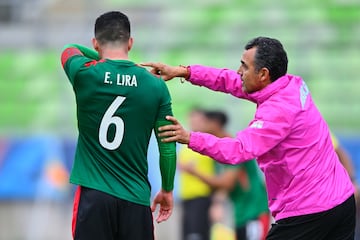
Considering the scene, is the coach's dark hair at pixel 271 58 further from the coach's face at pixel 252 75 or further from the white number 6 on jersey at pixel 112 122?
the white number 6 on jersey at pixel 112 122

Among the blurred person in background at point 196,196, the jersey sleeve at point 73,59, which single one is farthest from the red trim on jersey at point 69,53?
the blurred person in background at point 196,196

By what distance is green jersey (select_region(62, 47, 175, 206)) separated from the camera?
583 cm

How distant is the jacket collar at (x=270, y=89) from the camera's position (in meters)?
5.93

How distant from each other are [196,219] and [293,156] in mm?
5853

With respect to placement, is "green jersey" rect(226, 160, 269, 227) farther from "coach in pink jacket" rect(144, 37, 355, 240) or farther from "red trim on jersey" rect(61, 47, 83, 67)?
"red trim on jersey" rect(61, 47, 83, 67)

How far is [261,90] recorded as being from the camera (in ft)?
19.6

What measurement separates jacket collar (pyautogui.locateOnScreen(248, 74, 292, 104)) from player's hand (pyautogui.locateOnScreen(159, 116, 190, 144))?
0.58 m

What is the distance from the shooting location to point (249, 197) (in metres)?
10.2

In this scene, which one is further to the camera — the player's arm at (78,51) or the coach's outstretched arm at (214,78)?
the coach's outstretched arm at (214,78)

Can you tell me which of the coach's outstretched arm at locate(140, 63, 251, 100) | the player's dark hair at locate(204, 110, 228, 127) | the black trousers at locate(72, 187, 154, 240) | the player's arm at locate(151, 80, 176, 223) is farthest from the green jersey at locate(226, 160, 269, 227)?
the black trousers at locate(72, 187, 154, 240)

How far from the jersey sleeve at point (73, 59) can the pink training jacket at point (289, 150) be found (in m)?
0.87

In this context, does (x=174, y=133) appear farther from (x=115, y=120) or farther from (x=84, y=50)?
(x=84, y=50)

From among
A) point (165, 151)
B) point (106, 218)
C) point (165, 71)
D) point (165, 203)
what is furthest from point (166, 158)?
point (165, 71)

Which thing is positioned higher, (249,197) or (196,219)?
(249,197)
